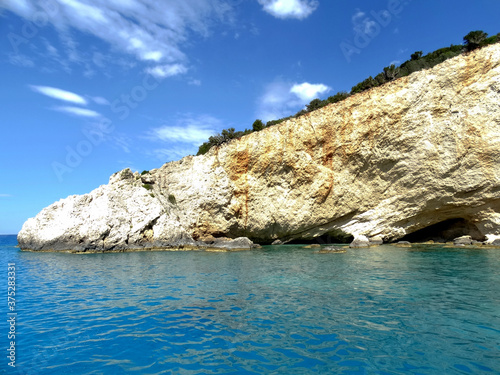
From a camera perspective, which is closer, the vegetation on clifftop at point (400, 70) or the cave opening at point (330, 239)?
the vegetation on clifftop at point (400, 70)

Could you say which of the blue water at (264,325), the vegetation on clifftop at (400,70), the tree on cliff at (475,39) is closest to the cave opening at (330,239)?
the vegetation on clifftop at (400,70)

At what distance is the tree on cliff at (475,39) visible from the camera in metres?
30.4

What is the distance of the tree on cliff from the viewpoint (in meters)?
30.4

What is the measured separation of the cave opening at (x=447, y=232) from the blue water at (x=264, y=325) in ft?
75.0

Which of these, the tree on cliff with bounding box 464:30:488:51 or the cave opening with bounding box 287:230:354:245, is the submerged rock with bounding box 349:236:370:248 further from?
the tree on cliff with bounding box 464:30:488:51

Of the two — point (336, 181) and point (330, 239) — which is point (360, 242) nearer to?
Result: point (330, 239)

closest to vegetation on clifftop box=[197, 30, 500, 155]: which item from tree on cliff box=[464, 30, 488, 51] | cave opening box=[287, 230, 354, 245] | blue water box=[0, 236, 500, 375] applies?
tree on cliff box=[464, 30, 488, 51]

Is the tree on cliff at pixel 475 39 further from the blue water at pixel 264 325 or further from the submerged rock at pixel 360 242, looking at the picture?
the blue water at pixel 264 325

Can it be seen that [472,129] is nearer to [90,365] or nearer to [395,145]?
[395,145]

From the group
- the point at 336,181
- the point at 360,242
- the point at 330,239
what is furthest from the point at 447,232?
the point at 336,181

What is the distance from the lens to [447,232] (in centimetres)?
3703

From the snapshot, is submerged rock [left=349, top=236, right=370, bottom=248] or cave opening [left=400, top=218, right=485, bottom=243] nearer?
submerged rock [left=349, top=236, right=370, bottom=248]

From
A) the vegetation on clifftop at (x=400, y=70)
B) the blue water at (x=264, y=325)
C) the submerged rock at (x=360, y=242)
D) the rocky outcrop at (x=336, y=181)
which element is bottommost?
the blue water at (x=264, y=325)

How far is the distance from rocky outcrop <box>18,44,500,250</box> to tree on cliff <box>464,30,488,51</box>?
1.09 meters
